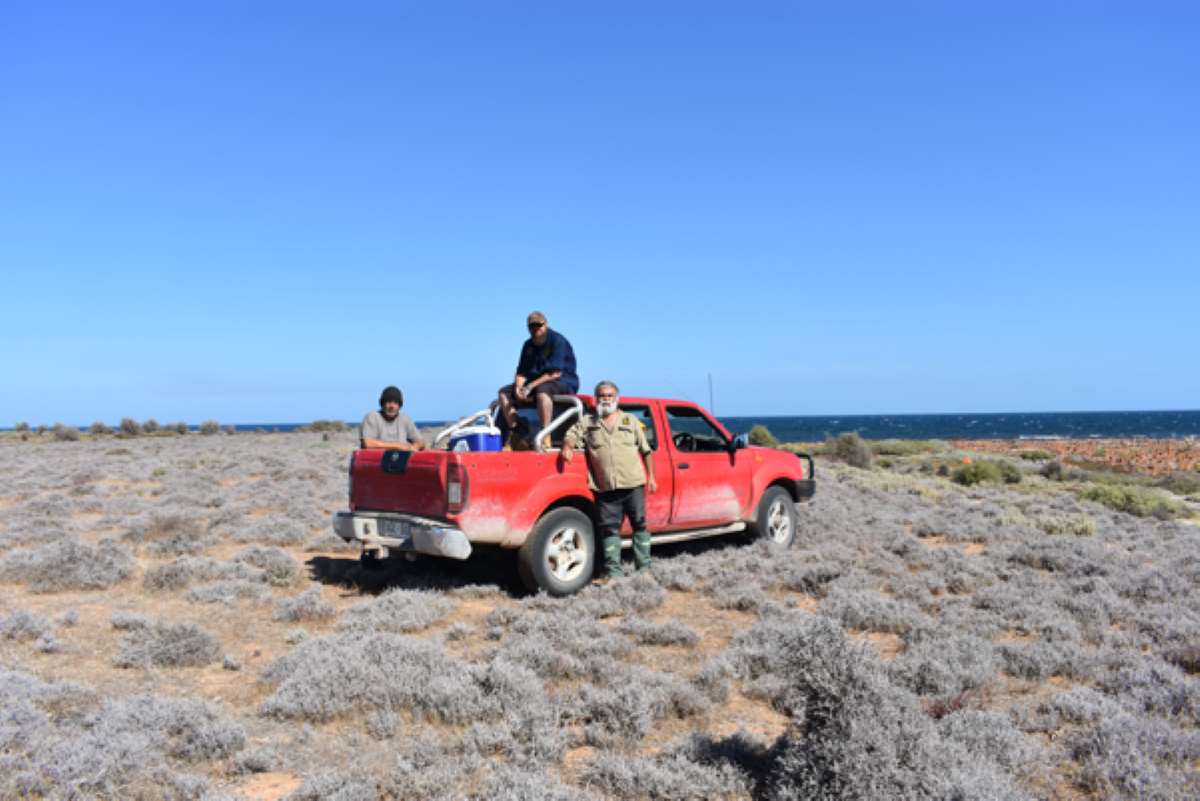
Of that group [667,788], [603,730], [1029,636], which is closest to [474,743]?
[603,730]

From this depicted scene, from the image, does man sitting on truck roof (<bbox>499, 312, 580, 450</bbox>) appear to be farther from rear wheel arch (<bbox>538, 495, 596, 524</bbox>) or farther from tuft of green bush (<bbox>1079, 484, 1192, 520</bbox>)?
tuft of green bush (<bbox>1079, 484, 1192, 520</bbox>)

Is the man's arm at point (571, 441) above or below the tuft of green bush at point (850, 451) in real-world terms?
above

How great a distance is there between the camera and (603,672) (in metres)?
5.11

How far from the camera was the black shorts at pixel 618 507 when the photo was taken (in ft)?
24.5

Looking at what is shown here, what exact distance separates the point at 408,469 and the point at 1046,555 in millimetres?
7528


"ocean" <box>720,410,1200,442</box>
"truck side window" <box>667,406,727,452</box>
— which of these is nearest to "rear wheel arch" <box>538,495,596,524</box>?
"truck side window" <box>667,406,727,452</box>

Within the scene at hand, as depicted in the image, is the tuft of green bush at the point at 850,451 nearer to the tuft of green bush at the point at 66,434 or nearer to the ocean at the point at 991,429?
the ocean at the point at 991,429

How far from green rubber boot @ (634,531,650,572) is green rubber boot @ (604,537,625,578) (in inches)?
12.6

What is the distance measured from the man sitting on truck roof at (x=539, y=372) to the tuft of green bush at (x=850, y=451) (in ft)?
61.2

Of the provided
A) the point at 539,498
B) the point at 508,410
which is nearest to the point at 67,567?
the point at 508,410

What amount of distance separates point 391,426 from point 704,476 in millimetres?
3503

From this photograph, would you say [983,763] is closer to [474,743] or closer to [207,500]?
[474,743]

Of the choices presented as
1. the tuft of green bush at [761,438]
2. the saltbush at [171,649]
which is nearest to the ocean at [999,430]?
the tuft of green bush at [761,438]

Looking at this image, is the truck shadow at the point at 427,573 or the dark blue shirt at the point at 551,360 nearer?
the truck shadow at the point at 427,573
